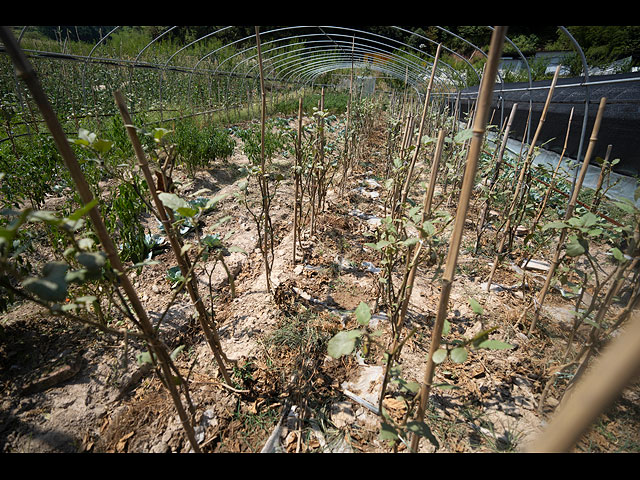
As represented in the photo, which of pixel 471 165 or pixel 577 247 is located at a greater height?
pixel 471 165

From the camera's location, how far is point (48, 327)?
180 cm

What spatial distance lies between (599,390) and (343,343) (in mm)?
526

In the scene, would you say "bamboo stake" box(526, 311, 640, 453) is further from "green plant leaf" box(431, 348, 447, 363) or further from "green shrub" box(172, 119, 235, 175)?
"green shrub" box(172, 119, 235, 175)

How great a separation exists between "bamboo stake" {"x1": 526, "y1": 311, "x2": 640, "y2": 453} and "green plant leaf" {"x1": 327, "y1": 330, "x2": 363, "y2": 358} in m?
0.42

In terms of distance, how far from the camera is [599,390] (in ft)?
1.20

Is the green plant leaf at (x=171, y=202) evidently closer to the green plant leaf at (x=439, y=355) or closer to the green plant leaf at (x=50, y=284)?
the green plant leaf at (x=50, y=284)

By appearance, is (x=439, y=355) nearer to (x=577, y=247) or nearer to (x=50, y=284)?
(x=577, y=247)

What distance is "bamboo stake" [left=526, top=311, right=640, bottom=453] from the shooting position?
1.12ft

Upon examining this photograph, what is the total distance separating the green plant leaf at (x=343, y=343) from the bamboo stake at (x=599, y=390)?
16.7 inches

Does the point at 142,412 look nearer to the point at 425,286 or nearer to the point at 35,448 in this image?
the point at 35,448

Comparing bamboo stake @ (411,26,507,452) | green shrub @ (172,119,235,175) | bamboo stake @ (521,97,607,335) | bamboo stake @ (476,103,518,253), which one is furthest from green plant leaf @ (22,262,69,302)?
green shrub @ (172,119,235,175)

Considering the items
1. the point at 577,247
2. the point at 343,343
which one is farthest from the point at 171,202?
the point at 577,247
